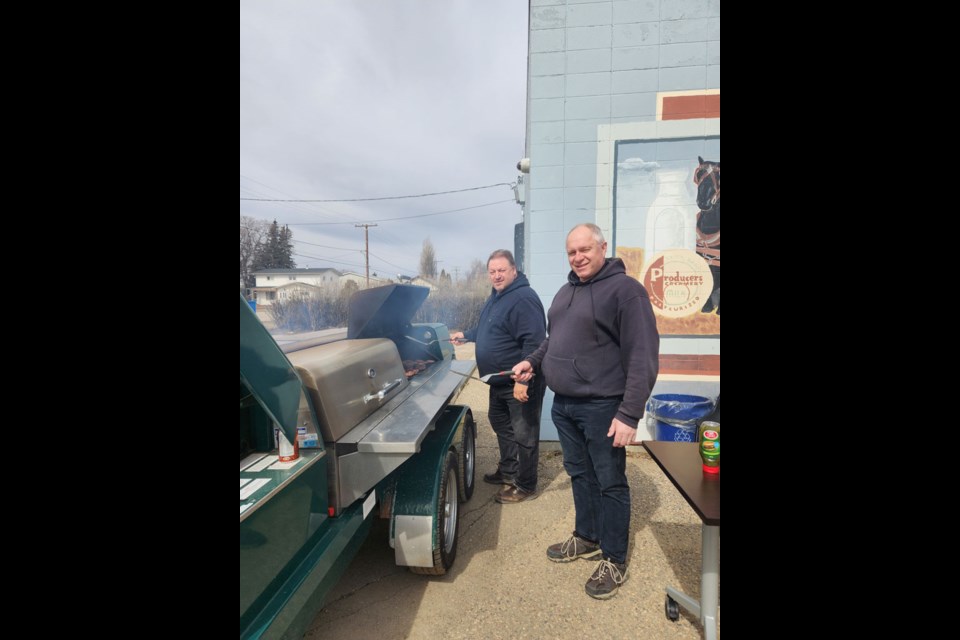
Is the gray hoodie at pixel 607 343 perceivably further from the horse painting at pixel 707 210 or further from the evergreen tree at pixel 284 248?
the horse painting at pixel 707 210

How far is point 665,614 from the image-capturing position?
2268mm

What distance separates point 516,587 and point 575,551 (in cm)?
48

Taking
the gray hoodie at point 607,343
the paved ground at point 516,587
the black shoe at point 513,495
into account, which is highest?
the gray hoodie at point 607,343

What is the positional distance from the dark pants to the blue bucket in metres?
1.51

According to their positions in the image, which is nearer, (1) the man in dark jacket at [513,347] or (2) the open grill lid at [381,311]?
(2) the open grill lid at [381,311]

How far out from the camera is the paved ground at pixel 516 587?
2.19 metres

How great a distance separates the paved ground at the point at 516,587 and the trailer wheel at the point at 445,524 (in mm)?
139

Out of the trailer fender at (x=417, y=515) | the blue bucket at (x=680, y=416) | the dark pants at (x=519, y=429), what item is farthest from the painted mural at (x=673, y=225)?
the trailer fender at (x=417, y=515)

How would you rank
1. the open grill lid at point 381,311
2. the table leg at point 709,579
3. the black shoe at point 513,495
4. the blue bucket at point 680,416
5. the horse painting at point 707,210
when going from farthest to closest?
the horse painting at point 707,210, the blue bucket at point 680,416, the black shoe at point 513,495, the open grill lid at point 381,311, the table leg at point 709,579

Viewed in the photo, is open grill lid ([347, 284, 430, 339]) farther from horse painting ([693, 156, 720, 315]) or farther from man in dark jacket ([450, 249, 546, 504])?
horse painting ([693, 156, 720, 315])

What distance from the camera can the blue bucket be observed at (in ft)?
13.6

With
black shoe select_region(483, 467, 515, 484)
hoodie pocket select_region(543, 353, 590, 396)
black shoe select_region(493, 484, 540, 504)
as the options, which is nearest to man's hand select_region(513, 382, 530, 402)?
hoodie pocket select_region(543, 353, 590, 396)
